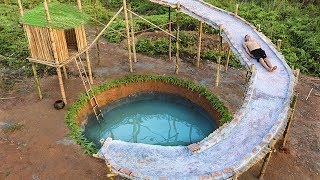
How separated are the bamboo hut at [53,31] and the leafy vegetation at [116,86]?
2.48 feet

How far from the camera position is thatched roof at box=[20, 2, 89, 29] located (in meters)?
12.1

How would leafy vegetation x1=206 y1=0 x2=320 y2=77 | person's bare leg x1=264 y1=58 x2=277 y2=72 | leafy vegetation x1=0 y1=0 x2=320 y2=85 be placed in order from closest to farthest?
1. person's bare leg x1=264 y1=58 x2=277 y2=72
2. leafy vegetation x1=0 y1=0 x2=320 y2=85
3. leafy vegetation x1=206 y1=0 x2=320 y2=77

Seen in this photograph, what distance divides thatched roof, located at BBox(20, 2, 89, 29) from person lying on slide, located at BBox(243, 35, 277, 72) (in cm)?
587

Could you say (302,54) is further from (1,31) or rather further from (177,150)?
(1,31)

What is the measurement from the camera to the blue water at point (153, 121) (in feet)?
44.7

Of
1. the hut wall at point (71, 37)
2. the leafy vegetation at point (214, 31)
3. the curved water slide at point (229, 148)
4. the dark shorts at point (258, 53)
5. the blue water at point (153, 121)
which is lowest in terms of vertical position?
the blue water at point (153, 121)

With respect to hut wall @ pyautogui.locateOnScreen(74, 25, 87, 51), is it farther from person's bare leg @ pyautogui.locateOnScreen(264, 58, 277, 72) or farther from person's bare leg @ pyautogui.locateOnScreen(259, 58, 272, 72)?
person's bare leg @ pyautogui.locateOnScreen(264, 58, 277, 72)

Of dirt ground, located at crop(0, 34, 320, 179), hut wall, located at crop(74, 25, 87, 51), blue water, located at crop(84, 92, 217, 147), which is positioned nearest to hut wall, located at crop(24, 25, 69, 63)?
hut wall, located at crop(74, 25, 87, 51)

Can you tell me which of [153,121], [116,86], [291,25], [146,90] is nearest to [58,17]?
[116,86]

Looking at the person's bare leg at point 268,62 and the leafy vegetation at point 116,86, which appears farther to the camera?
the leafy vegetation at point 116,86

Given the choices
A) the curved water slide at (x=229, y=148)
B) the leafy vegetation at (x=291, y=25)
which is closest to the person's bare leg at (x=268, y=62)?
the curved water slide at (x=229, y=148)

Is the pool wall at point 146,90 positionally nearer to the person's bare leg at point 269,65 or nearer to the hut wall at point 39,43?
the hut wall at point 39,43

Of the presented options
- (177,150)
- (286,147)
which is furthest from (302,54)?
(177,150)

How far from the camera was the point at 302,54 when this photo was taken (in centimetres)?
1686
